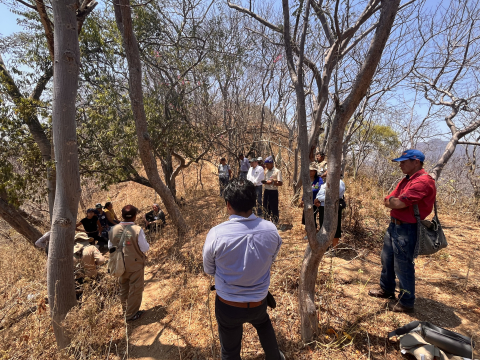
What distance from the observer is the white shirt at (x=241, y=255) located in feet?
4.87

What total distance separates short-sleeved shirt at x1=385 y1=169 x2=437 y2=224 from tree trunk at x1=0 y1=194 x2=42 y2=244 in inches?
242

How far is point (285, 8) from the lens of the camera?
76.5 inches

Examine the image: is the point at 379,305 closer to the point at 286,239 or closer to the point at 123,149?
the point at 286,239

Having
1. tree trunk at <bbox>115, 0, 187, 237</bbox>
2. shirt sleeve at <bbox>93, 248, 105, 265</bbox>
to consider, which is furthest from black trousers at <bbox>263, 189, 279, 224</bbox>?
shirt sleeve at <bbox>93, 248, 105, 265</bbox>

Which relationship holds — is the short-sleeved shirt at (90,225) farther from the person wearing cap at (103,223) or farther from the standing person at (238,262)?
the standing person at (238,262)

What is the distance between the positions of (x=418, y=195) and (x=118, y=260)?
325cm

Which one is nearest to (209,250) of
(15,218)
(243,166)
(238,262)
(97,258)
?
(238,262)

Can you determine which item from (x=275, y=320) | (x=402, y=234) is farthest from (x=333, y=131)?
(x=275, y=320)

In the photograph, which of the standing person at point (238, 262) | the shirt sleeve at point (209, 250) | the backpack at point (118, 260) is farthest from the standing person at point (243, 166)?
the shirt sleeve at point (209, 250)

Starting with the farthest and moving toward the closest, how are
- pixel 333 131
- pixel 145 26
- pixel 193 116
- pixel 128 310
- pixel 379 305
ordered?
pixel 193 116, pixel 145 26, pixel 128 310, pixel 379 305, pixel 333 131

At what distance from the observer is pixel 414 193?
2.28 meters

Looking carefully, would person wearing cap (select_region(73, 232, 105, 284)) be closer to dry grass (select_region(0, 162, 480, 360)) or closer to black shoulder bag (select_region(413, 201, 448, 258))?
dry grass (select_region(0, 162, 480, 360))

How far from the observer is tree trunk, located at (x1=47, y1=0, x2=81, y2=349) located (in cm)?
220

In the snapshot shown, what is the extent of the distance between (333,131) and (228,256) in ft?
3.90
